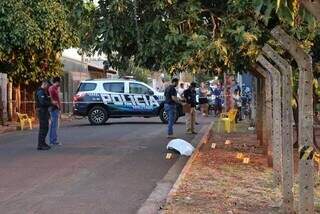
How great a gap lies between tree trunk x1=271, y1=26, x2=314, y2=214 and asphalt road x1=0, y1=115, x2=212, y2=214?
8.53 feet

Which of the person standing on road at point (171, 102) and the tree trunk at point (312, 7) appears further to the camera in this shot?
the person standing on road at point (171, 102)

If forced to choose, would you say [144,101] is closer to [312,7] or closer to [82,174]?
[82,174]

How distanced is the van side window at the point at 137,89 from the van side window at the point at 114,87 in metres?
0.39

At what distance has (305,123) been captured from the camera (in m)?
6.49

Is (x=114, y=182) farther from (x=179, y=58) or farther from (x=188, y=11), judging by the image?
(x=188, y=11)

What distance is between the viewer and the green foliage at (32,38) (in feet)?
77.2

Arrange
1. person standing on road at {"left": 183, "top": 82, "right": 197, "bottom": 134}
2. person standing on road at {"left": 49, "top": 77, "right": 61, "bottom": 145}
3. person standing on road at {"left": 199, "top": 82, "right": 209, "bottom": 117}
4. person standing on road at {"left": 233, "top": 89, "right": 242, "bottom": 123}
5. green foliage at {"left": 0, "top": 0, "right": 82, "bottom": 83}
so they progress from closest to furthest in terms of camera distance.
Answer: person standing on road at {"left": 49, "top": 77, "right": 61, "bottom": 145}, person standing on road at {"left": 183, "top": 82, "right": 197, "bottom": 134}, green foliage at {"left": 0, "top": 0, "right": 82, "bottom": 83}, person standing on road at {"left": 233, "top": 89, "right": 242, "bottom": 123}, person standing on road at {"left": 199, "top": 82, "right": 209, "bottom": 117}

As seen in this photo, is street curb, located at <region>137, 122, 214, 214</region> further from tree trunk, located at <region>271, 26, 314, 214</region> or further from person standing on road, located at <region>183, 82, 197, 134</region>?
person standing on road, located at <region>183, 82, 197, 134</region>

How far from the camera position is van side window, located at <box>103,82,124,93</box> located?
27562 mm

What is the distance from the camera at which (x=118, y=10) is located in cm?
1195

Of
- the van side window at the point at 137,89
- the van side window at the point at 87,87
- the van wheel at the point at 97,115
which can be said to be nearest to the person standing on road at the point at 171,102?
the van side window at the point at 137,89

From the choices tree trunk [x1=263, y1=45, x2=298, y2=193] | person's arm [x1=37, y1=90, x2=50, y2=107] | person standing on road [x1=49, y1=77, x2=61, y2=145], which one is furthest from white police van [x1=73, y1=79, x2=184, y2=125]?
tree trunk [x1=263, y1=45, x2=298, y2=193]

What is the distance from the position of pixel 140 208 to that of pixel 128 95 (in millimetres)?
19103

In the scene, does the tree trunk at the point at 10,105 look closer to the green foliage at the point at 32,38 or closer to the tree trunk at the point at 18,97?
the tree trunk at the point at 18,97
